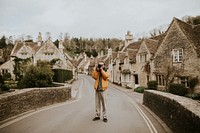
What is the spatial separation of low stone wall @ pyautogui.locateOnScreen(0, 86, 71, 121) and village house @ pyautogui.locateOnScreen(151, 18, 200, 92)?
15.2 metres

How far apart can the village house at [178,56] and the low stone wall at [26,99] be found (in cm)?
1524

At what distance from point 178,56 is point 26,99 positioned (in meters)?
19.6

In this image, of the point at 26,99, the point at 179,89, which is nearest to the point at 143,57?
the point at 179,89

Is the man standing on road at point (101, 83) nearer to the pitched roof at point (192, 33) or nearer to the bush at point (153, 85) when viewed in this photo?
the pitched roof at point (192, 33)

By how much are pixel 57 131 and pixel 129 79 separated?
3058 cm

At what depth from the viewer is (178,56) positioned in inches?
925

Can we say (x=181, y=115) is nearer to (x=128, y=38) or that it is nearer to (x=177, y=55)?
(x=177, y=55)

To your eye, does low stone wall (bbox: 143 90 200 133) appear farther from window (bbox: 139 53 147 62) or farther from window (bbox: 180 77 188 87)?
window (bbox: 139 53 147 62)

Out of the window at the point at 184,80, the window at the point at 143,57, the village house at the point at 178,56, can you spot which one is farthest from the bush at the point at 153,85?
the window at the point at 143,57

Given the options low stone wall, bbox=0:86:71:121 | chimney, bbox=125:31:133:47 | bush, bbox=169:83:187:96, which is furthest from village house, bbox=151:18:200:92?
chimney, bbox=125:31:133:47

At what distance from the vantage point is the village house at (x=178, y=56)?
2162cm

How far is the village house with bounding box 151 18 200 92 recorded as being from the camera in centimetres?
2162

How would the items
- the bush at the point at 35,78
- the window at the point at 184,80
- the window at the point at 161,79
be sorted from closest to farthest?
the bush at the point at 35,78, the window at the point at 184,80, the window at the point at 161,79

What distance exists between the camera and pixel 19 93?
9.06m
